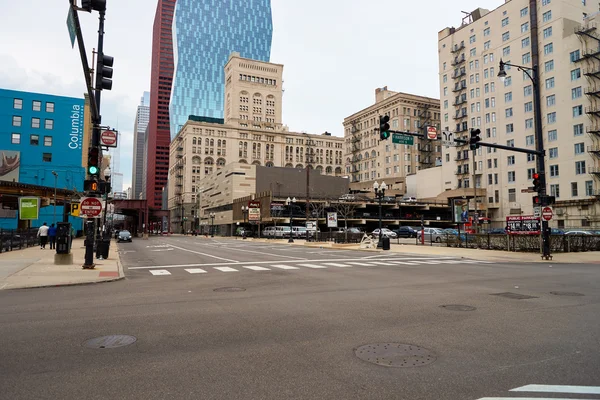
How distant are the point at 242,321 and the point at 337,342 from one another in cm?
208

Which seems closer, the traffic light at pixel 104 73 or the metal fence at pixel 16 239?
the traffic light at pixel 104 73

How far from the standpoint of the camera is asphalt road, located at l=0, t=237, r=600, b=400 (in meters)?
4.16

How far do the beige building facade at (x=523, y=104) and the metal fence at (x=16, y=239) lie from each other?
50054mm

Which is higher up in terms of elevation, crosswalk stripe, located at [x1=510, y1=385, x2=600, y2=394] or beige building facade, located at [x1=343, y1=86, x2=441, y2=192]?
beige building facade, located at [x1=343, y1=86, x2=441, y2=192]

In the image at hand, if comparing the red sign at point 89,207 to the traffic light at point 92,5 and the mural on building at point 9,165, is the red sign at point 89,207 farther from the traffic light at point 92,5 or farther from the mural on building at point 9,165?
the mural on building at point 9,165

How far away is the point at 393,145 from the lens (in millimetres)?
110688

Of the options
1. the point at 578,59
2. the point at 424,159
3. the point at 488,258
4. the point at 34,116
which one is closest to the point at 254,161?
the point at 424,159

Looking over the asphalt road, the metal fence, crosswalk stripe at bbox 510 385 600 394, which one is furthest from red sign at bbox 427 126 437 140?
the metal fence

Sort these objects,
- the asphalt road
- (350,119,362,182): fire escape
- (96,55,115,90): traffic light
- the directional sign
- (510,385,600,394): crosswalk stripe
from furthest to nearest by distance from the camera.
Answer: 1. (350,119,362,182): fire escape
2. the directional sign
3. (96,55,115,90): traffic light
4. the asphalt road
5. (510,385,600,394): crosswalk stripe

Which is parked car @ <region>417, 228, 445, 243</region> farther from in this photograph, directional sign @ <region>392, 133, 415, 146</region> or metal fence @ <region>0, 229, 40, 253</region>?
metal fence @ <region>0, 229, 40, 253</region>

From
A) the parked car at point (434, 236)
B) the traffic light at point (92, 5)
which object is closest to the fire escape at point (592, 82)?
the parked car at point (434, 236)

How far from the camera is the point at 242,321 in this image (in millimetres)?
7195

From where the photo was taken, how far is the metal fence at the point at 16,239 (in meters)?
24.9

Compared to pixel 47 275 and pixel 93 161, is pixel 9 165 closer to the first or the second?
pixel 93 161
